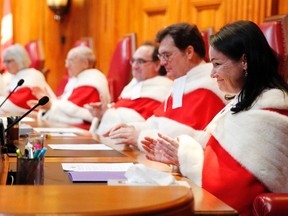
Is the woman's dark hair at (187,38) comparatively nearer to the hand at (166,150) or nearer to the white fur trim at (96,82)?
the hand at (166,150)

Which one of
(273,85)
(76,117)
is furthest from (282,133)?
(76,117)

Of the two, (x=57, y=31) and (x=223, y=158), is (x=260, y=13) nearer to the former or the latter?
(x=223, y=158)

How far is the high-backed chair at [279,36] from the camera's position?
7.81 feet

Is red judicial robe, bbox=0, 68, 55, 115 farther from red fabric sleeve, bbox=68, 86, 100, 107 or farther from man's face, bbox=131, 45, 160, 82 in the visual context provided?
man's face, bbox=131, 45, 160, 82

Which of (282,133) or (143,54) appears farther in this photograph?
(143,54)

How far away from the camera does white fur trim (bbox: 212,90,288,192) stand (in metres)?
1.84

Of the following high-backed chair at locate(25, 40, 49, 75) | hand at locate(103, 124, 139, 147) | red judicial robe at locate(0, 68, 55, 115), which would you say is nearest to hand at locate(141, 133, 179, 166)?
hand at locate(103, 124, 139, 147)

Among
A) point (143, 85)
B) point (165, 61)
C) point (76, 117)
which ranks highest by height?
point (165, 61)

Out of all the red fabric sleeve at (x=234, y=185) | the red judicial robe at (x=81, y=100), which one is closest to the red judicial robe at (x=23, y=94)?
the red judicial robe at (x=81, y=100)

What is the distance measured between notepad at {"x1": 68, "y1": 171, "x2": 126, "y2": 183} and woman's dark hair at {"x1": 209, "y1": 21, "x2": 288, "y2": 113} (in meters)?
0.45

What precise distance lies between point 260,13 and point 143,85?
866 mm

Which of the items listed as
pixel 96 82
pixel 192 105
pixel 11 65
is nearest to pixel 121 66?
pixel 96 82

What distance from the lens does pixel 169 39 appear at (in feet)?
9.59

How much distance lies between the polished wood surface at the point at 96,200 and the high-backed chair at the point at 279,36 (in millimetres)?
1240
